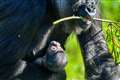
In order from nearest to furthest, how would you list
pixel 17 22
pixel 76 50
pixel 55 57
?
1. pixel 17 22
2. pixel 55 57
3. pixel 76 50

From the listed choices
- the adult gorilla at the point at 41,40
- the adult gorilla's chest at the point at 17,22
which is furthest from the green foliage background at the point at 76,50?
the adult gorilla's chest at the point at 17,22

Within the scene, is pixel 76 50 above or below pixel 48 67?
below

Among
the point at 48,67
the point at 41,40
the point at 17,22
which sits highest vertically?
the point at 17,22

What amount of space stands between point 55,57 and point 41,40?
17 centimetres

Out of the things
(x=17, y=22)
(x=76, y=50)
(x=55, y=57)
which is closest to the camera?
(x=17, y=22)

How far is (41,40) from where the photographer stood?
480 cm

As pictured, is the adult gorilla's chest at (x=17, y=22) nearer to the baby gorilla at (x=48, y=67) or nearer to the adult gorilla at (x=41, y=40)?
the adult gorilla at (x=41, y=40)

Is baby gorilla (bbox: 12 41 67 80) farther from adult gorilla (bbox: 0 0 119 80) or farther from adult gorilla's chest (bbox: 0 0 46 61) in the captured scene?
adult gorilla's chest (bbox: 0 0 46 61)

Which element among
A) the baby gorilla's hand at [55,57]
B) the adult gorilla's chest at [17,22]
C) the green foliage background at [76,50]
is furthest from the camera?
the green foliage background at [76,50]

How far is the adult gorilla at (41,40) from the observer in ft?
14.7

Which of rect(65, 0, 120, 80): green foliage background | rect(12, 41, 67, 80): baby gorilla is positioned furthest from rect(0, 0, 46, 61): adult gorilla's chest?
rect(65, 0, 120, 80): green foliage background

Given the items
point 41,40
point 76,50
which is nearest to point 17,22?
point 41,40

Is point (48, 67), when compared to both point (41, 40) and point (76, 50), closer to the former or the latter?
point (41, 40)

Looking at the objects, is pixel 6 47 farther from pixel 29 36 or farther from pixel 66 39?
pixel 66 39
